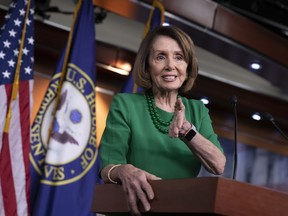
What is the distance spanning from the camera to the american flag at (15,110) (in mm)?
3504

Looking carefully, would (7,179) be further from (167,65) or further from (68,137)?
(167,65)

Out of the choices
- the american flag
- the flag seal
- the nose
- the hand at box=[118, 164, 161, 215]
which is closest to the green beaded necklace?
the nose

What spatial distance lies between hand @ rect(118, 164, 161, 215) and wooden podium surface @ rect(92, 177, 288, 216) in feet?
0.04

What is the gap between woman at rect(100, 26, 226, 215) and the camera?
134 cm

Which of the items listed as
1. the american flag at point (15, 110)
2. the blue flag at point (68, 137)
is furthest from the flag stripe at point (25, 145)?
the blue flag at point (68, 137)

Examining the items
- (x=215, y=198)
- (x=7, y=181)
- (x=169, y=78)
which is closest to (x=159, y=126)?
(x=169, y=78)

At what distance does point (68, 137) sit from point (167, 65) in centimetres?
241

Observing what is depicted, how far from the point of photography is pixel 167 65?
1.50 metres

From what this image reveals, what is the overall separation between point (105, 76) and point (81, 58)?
5.85 ft

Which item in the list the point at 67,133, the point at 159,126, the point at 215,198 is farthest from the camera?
the point at 67,133

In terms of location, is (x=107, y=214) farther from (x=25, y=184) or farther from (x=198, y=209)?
(x=25, y=184)

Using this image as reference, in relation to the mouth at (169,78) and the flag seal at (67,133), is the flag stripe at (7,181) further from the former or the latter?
the mouth at (169,78)

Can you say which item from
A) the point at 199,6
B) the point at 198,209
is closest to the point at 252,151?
the point at 199,6

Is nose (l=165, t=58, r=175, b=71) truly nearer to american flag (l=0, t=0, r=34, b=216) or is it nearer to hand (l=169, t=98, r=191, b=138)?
hand (l=169, t=98, r=191, b=138)
